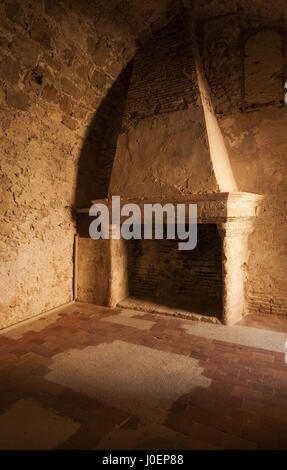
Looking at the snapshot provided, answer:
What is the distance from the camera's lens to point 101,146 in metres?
5.57

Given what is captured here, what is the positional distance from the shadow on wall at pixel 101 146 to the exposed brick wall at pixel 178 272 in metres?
1.33

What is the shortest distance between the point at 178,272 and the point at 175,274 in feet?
0.25

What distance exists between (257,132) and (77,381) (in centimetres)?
434

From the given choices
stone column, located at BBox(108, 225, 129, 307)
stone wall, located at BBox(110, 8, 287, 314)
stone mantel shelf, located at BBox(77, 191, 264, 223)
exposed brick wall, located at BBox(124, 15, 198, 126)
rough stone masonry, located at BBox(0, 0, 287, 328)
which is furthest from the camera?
stone column, located at BBox(108, 225, 129, 307)

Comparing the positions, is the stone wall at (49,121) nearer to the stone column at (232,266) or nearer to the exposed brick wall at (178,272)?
the exposed brick wall at (178,272)

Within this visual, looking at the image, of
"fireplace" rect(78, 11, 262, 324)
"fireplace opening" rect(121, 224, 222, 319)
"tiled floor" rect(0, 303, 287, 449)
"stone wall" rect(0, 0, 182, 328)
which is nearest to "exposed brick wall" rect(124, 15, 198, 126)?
"fireplace" rect(78, 11, 262, 324)

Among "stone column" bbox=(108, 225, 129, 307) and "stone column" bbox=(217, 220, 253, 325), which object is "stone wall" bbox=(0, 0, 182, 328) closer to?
"stone column" bbox=(108, 225, 129, 307)

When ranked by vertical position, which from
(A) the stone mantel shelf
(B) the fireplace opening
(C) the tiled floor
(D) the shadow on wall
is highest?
(D) the shadow on wall

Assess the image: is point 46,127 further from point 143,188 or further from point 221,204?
point 221,204

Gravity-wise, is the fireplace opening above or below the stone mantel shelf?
below

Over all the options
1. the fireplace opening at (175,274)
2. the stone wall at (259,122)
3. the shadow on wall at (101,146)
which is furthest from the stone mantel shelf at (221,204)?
the shadow on wall at (101,146)

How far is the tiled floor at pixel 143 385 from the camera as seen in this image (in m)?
1.94

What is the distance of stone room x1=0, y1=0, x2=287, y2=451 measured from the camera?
3.42 m

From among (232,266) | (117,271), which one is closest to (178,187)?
(232,266)
